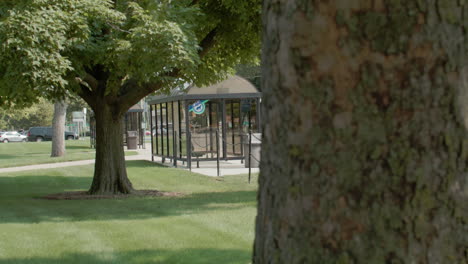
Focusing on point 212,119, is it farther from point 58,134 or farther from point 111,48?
point 58,134

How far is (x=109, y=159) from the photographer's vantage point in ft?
46.9

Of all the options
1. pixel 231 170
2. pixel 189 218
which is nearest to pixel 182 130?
pixel 231 170

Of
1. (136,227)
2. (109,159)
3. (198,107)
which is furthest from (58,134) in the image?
(136,227)

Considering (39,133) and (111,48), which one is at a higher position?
(111,48)

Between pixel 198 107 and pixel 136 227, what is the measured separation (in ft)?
43.6

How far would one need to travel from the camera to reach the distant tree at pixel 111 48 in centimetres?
1101

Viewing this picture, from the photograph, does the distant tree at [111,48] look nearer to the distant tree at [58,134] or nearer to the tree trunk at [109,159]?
the tree trunk at [109,159]

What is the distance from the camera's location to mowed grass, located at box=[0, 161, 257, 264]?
6.91 m

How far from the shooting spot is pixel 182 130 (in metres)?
21.9

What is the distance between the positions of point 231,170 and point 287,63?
1727 centimetres

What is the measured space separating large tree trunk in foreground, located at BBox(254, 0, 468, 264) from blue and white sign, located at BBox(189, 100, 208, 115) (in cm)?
1969

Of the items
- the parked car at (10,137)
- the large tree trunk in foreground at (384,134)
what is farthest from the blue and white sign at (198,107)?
the parked car at (10,137)

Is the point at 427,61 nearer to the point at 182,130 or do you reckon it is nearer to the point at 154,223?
the point at 154,223

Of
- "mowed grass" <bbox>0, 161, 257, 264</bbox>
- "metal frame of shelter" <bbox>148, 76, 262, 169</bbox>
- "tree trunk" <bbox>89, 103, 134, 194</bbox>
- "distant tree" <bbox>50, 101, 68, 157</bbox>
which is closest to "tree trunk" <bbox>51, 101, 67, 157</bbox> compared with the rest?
"distant tree" <bbox>50, 101, 68, 157</bbox>
